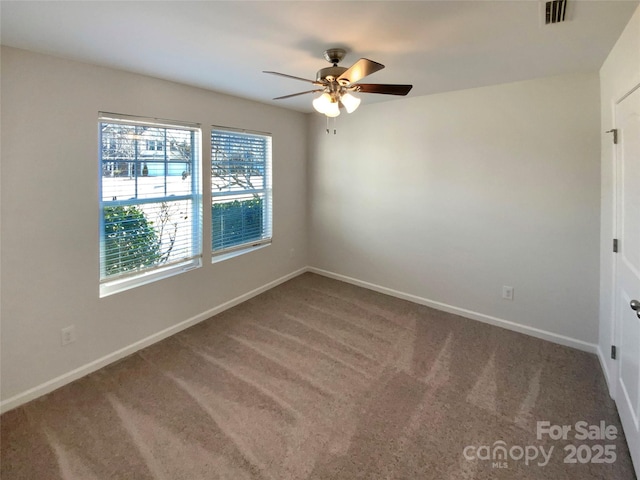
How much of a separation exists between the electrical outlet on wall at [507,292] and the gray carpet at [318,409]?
0.37m

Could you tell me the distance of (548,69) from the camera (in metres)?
2.63

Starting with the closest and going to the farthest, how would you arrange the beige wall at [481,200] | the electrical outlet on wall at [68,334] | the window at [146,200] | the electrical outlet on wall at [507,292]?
the electrical outlet on wall at [68,334], the window at [146,200], the beige wall at [481,200], the electrical outlet on wall at [507,292]

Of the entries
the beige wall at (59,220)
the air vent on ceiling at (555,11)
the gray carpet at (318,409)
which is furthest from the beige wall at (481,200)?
the beige wall at (59,220)

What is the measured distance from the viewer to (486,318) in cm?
342

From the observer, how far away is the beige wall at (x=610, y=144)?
182 centimetres

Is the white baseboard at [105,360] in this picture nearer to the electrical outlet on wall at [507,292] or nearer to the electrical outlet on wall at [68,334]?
the electrical outlet on wall at [68,334]

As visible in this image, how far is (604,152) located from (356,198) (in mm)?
2501

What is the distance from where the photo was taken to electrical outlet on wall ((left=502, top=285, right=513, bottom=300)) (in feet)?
10.7

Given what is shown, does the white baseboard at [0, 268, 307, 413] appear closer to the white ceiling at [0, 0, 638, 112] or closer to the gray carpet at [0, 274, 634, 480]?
the gray carpet at [0, 274, 634, 480]

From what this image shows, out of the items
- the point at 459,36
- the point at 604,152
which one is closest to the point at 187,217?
the point at 459,36

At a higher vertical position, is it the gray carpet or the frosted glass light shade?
the frosted glass light shade

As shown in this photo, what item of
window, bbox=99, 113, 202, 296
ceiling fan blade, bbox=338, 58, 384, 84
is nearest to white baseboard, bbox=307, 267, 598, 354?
window, bbox=99, 113, 202, 296

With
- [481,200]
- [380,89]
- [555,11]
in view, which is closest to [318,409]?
[380,89]

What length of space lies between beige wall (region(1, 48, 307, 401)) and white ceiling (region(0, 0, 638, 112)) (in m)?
0.20
